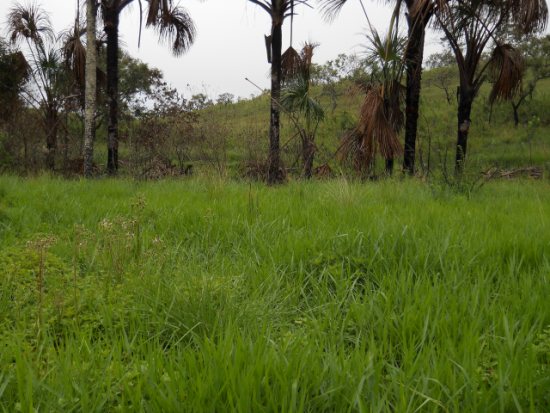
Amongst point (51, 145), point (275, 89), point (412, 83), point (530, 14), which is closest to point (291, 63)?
point (275, 89)

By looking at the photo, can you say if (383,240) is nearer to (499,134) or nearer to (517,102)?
(499,134)

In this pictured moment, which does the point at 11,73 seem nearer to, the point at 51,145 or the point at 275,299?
the point at 51,145

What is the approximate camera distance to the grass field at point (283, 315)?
1397mm

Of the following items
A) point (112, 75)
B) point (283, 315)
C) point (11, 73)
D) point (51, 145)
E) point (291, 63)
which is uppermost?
point (11, 73)

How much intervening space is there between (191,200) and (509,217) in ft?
10.4

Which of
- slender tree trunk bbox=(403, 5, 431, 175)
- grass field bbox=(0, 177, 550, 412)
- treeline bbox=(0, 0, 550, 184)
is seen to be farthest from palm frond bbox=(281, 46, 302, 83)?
grass field bbox=(0, 177, 550, 412)

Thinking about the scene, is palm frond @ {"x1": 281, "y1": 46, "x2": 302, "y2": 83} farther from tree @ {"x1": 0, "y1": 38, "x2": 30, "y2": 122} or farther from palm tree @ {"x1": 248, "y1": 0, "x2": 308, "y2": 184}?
tree @ {"x1": 0, "y1": 38, "x2": 30, "y2": 122}

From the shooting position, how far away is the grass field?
1.40 m

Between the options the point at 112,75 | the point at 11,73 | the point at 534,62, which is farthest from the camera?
the point at 534,62

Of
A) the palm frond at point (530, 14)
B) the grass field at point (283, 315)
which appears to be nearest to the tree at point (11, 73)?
the grass field at point (283, 315)

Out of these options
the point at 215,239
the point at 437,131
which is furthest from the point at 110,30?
the point at 437,131

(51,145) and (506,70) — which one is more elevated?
(506,70)

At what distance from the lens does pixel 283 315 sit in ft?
7.10

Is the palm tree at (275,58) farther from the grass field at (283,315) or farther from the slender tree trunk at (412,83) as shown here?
the grass field at (283,315)
